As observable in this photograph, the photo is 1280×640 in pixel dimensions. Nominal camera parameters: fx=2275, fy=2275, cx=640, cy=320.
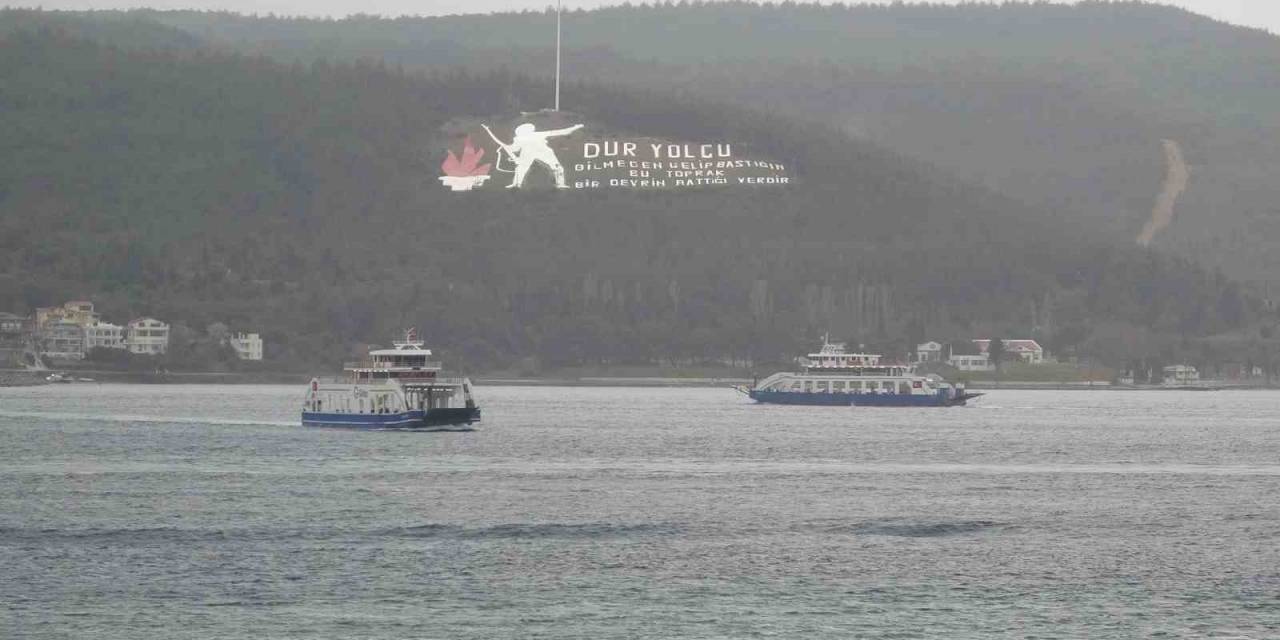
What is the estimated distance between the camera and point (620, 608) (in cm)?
7581

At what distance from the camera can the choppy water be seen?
7388 cm

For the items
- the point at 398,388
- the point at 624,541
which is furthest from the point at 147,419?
the point at 624,541

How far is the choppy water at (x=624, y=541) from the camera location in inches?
2908

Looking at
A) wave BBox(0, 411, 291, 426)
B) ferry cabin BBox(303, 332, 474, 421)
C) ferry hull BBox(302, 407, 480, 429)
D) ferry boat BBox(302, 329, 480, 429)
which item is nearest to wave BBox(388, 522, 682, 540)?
ferry cabin BBox(303, 332, 474, 421)

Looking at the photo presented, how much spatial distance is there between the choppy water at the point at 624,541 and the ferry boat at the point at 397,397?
1037 cm

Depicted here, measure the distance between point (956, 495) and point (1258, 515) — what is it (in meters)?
16.2

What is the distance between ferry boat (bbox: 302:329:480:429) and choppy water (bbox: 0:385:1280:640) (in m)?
10.4

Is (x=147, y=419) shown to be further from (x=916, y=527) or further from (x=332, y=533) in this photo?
(x=916, y=527)

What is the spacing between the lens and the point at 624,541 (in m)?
92.1

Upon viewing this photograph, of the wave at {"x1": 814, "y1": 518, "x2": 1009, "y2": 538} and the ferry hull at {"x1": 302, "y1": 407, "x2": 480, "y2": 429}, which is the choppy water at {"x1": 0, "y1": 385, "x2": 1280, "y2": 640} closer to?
the wave at {"x1": 814, "y1": 518, "x2": 1009, "y2": 538}

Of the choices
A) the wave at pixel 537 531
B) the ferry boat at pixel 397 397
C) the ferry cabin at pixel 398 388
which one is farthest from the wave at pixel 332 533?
the ferry boat at pixel 397 397

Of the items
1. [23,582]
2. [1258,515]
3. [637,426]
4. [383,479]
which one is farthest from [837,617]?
[637,426]

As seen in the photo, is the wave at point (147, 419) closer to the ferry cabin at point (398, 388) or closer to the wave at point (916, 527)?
the ferry cabin at point (398, 388)

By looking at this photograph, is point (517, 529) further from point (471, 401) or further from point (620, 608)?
point (471, 401)
